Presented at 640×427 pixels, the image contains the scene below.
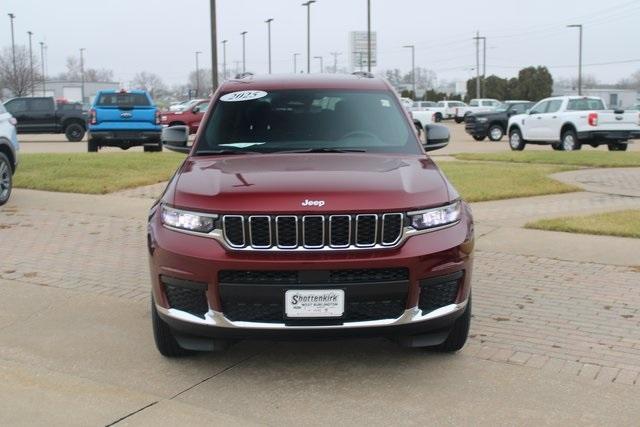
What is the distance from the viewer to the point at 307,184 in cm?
409

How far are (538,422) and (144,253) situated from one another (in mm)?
5055

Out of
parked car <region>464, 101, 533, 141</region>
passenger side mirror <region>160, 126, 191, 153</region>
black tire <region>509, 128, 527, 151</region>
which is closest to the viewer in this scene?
passenger side mirror <region>160, 126, 191, 153</region>

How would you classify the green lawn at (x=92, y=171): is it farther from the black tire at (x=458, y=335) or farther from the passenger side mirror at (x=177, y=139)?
the black tire at (x=458, y=335)

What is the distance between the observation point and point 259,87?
5.71 meters

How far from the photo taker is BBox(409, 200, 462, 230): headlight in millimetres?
4020

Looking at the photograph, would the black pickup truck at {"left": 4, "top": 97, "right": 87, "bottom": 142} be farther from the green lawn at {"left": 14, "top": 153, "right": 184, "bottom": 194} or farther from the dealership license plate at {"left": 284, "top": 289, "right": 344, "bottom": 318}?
the dealership license plate at {"left": 284, "top": 289, "right": 344, "bottom": 318}

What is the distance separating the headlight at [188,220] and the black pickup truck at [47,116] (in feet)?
89.5

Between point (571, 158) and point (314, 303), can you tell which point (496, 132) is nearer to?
point (571, 158)

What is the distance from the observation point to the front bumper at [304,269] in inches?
151

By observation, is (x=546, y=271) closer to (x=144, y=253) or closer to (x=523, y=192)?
(x=144, y=253)

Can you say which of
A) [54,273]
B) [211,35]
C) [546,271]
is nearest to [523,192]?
[546,271]

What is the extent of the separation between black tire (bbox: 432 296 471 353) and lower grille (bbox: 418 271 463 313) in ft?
0.83

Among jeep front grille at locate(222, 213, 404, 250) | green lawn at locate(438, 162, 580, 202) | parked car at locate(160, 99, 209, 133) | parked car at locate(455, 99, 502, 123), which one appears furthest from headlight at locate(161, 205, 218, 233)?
parked car at locate(455, 99, 502, 123)

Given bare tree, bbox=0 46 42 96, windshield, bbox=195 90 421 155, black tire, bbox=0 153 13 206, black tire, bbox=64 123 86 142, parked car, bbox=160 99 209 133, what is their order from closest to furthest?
windshield, bbox=195 90 421 155 < black tire, bbox=0 153 13 206 < black tire, bbox=64 123 86 142 < parked car, bbox=160 99 209 133 < bare tree, bbox=0 46 42 96
